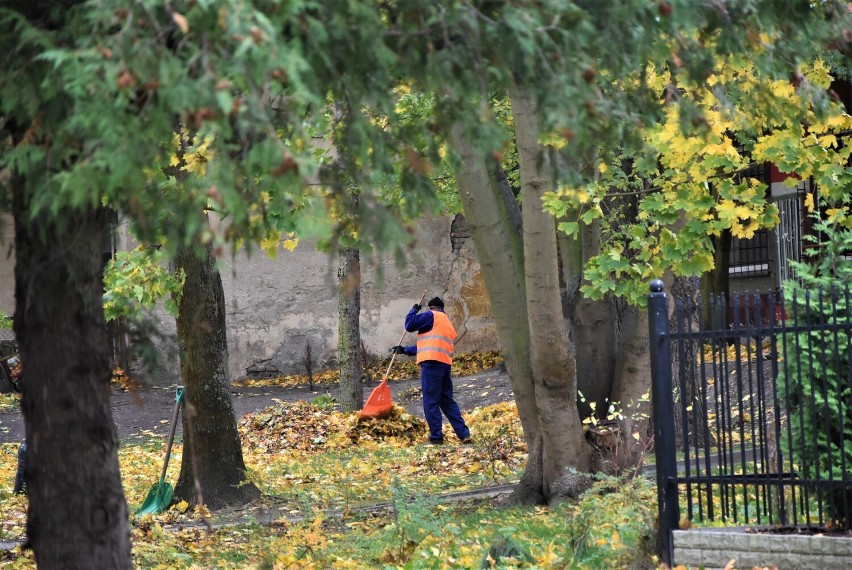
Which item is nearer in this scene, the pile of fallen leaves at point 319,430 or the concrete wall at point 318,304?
the pile of fallen leaves at point 319,430

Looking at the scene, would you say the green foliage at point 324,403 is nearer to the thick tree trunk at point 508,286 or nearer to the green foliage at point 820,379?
the thick tree trunk at point 508,286

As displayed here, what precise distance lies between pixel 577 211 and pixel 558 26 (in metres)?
5.76

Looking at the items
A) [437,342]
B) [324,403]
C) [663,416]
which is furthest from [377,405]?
[663,416]

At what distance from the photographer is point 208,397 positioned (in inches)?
439

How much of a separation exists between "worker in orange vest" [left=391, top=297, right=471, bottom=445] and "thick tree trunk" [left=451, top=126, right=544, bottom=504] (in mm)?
4504

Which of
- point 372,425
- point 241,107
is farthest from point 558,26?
point 372,425

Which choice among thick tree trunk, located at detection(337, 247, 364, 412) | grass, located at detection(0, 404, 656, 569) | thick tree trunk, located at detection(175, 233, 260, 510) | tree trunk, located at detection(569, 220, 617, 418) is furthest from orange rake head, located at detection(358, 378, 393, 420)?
tree trunk, located at detection(569, 220, 617, 418)

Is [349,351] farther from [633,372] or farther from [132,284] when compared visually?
[633,372]

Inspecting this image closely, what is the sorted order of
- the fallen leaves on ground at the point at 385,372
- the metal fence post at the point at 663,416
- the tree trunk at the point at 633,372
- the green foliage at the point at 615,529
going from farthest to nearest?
1. the fallen leaves on ground at the point at 385,372
2. the tree trunk at the point at 633,372
3. the green foliage at the point at 615,529
4. the metal fence post at the point at 663,416

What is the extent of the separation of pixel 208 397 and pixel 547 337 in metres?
3.64

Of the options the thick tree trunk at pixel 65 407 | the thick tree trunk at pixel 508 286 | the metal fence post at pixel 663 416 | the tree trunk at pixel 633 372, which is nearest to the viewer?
the thick tree trunk at pixel 65 407

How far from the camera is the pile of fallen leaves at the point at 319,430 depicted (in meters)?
15.7

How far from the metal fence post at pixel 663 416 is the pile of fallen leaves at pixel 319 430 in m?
8.81

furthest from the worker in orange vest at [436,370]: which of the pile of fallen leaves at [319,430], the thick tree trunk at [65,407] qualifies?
the thick tree trunk at [65,407]
